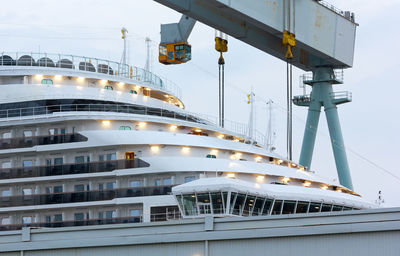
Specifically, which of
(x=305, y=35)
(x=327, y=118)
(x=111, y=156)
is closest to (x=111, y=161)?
(x=111, y=156)

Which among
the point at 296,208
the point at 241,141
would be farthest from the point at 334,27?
the point at 296,208

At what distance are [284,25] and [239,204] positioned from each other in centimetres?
1536

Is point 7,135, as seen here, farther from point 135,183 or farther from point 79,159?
point 135,183

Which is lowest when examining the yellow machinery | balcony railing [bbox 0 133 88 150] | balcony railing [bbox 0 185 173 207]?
balcony railing [bbox 0 185 173 207]

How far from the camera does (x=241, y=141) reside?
52.2m

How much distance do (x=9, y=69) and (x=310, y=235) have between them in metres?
28.2

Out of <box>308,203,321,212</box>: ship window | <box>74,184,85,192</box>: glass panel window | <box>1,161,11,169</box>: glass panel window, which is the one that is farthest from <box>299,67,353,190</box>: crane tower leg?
<box>1,161,11,169</box>: glass panel window

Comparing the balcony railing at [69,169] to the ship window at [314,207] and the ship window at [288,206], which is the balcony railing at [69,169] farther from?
the ship window at [314,207]

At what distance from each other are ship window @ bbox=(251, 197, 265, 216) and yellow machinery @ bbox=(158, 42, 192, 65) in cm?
1385

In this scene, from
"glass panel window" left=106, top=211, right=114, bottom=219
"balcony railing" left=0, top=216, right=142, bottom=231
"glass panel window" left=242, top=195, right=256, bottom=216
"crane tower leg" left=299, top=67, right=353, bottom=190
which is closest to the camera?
"glass panel window" left=242, top=195, right=256, bottom=216

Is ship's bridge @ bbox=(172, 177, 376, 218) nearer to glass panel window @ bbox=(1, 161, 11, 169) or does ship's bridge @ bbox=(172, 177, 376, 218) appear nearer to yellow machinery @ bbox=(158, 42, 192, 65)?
yellow machinery @ bbox=(158, 42, 192, 65)

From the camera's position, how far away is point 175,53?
5384cm

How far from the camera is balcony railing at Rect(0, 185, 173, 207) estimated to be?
147 ft

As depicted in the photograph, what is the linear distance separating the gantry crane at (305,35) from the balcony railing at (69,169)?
7879 mm
